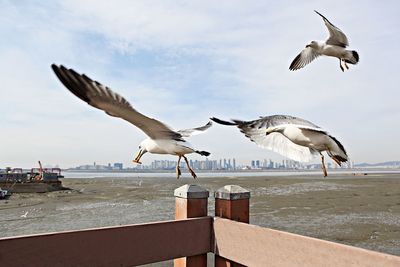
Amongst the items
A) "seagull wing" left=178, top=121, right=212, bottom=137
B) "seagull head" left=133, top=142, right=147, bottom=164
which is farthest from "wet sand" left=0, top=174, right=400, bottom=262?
"seagull head" left=133, top=142, right=147, bottom=164

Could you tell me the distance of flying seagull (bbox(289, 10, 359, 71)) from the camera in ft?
9.83

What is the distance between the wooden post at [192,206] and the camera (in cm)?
298

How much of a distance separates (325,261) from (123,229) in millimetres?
1393

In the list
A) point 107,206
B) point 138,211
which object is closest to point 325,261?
point 138,211

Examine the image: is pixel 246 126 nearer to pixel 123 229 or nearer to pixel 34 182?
pixel 123 229

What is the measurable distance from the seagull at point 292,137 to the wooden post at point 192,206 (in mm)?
713

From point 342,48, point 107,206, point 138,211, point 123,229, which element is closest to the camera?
point 123,229

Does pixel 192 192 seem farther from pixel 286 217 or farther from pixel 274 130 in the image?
pixel 286 217

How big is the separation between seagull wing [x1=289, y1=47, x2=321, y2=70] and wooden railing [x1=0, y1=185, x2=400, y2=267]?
1.28 meters

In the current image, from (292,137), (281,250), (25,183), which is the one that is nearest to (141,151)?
(292,137)

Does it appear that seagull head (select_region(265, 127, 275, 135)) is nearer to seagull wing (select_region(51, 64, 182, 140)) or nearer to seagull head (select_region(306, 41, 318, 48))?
seagull wing (select_region(51, 64, 182, 140))

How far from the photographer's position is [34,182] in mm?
29656

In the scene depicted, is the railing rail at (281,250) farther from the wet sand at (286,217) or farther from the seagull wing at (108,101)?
the wet sand at (286,217)

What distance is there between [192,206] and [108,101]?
45.7 inches
